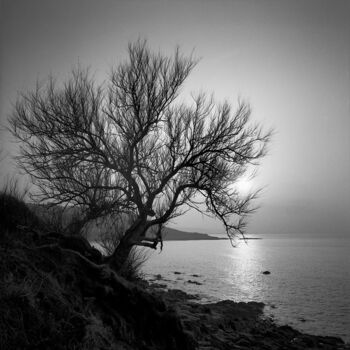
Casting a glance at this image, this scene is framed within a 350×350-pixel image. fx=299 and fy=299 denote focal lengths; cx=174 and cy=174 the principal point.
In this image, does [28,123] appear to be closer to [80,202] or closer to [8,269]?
[80,202]

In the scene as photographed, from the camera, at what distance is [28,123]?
10656 millimetres

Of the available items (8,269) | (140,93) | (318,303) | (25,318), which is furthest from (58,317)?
(318,303)

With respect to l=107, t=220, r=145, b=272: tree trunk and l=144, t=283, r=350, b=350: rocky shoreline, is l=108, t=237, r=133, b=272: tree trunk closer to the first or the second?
l=107, t=220, r=145, b=272: tree trunk

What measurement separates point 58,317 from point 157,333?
2.69m

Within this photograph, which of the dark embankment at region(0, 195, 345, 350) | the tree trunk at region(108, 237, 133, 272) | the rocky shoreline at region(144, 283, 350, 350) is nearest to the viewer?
the dark embankment at region(0, 195, 345, 350)

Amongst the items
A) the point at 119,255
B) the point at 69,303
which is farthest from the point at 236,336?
the point at 69,303

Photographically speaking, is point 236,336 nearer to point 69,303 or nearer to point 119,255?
point 119,255

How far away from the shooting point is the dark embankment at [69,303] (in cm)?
414

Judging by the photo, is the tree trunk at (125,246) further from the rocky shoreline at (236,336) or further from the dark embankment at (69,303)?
the dark embankment at (69,303)

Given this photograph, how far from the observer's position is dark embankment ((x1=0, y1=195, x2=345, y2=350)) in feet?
13.6

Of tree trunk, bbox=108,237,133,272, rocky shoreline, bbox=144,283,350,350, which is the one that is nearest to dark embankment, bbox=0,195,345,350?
rocky shoreline, bbox=144,283,350,350

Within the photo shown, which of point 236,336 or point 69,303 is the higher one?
point 69,303

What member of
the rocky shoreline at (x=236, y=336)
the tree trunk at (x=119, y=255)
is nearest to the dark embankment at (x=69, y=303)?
the rocky shoreline at (x=236, y=336)

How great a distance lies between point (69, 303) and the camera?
5.28m
